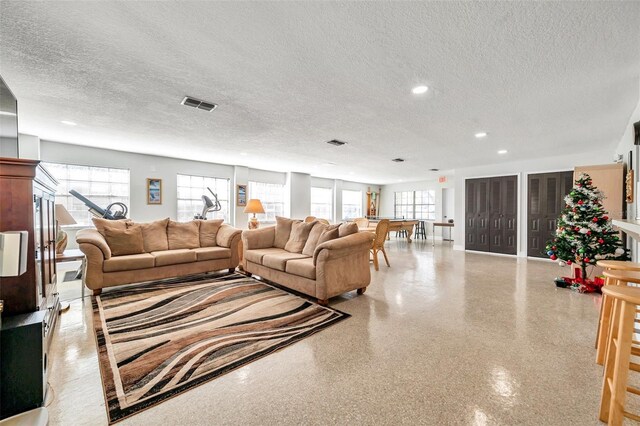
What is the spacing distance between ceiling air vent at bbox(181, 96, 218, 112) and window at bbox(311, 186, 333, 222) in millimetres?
7200

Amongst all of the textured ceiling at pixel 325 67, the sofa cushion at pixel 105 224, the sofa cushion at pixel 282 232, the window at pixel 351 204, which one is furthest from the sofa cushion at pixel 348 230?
the window at pixel 351 204

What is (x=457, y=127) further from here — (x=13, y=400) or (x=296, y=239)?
(x=13, y=400)

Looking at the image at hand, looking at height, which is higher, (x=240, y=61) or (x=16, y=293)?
(x=240, y=61)

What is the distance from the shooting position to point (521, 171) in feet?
22.2

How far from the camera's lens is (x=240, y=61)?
90.4 inches

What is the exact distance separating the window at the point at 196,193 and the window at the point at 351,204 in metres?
5.51

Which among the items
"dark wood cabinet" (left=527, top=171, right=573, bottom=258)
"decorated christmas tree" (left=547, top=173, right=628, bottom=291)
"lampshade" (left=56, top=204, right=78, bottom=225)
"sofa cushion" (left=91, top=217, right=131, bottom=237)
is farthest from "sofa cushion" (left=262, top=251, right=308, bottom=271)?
"dark wood cabinet" (left=527, top=171, right=573, bottom=258)

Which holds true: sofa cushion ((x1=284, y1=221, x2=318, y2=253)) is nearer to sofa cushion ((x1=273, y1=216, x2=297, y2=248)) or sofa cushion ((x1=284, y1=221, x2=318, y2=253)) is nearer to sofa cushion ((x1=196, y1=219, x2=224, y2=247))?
sofa cushion ((x1=273, y1=216, x2=297, y2=248))

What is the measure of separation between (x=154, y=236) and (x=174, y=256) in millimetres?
643

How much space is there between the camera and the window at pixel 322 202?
10620 millimetres

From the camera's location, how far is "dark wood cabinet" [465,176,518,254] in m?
6.81

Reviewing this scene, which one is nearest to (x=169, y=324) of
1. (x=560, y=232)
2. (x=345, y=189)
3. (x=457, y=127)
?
(x=457, y=127)

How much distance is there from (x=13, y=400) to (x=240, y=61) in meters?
2.63

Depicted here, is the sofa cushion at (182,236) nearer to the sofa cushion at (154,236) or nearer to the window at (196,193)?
the sofa cushion at (154,236)
